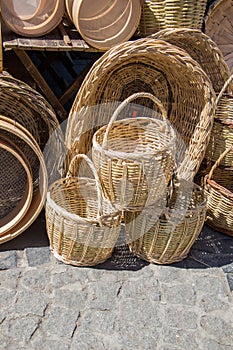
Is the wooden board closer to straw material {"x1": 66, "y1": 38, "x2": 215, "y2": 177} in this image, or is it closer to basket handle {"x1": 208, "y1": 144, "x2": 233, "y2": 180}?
straw material {"x1": 66, "y1": 38, "x2": 215, "y2": 177}

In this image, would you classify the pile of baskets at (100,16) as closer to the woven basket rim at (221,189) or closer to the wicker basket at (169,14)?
Result: the wicker basket at (169,14)

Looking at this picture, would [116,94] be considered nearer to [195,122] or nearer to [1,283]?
[195,122]

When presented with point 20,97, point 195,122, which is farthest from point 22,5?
point 195,122

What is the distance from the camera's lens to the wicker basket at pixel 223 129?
293 cm

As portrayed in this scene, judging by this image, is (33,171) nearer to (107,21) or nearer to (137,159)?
(137,159)

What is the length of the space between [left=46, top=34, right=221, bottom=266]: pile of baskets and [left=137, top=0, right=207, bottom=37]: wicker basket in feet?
0.93

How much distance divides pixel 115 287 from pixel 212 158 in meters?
1.08

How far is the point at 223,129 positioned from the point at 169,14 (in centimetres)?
80

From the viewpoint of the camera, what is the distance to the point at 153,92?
10.3ft

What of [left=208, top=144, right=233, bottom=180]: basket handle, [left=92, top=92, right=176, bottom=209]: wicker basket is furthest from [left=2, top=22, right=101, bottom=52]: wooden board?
[left=208, top=144, right=233, bottom=180]: basket handle

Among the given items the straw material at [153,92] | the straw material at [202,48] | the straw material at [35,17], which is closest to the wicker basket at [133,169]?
the straw material at [153,92]

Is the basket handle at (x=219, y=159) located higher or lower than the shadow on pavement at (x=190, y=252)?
higher

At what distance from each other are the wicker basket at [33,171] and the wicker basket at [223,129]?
3.57 ft

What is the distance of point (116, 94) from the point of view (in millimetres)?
3064
